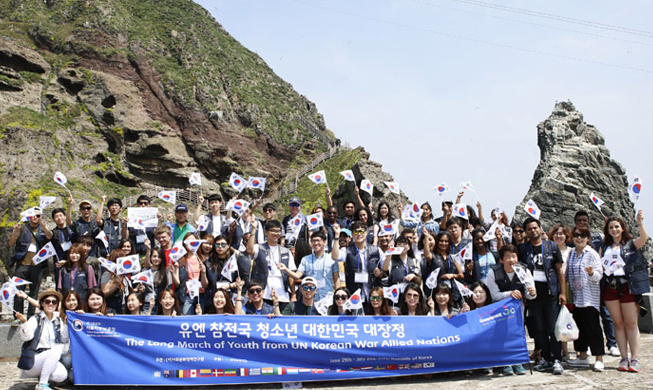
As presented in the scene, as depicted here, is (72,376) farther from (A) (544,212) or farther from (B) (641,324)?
(A) (544,212)

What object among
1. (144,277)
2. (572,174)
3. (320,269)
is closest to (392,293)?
(320,269)

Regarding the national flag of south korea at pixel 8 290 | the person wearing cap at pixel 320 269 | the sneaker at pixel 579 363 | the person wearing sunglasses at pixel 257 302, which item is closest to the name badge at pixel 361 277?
the person wearing cap at pixel 320 269

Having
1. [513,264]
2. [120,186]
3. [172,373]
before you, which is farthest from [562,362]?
[120,186]

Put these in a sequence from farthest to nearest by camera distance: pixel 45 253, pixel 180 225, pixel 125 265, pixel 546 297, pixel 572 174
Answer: pixel 572 174
pixel 180 225
pixel 45 253
pixel 125 265
pixel 546 297

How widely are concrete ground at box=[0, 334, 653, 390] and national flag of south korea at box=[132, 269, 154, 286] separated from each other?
5.29ft

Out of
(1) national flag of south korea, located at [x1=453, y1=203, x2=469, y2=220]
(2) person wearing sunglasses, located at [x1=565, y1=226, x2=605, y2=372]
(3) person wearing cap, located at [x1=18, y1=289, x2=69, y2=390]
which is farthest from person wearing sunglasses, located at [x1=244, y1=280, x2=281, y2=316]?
(2) person wearing sunglasses, located at [x1=565, y1=226, x2=605, y2=372]

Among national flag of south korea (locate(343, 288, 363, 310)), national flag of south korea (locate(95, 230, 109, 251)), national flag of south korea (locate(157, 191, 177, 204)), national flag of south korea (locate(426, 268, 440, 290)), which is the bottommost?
national flag of south korea (locate(343, 288, 363, 310))

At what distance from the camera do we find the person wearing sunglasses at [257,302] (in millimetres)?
7496

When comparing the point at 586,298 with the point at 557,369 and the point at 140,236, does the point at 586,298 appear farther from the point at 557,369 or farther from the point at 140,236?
the point at 140,236

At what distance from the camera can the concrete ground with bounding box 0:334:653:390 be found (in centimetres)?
655

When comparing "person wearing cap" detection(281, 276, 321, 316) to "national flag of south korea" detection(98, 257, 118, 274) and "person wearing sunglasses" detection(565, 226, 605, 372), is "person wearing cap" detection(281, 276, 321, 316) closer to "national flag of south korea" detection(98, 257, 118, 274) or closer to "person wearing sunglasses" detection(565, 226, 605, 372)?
"national flag of south korea" detection(98, 257, 118, 274)

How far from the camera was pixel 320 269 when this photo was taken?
7996 mm

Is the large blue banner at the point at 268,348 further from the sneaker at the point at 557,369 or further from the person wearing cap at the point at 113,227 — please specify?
the person wearing cap at the point at 113,227

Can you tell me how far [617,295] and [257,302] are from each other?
17.0 ft
